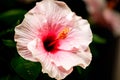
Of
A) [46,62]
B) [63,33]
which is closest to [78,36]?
[63,33]

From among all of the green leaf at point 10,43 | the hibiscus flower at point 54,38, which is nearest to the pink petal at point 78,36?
the hibiscus flower at point 54,38

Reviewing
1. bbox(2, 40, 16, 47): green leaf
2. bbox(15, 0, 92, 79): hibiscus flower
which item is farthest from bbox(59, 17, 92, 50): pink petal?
bbox(2, 40, 16, 47): green leaf

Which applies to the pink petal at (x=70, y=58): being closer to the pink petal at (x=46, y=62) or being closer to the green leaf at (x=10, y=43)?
the pink petal at (x=46, y=62)

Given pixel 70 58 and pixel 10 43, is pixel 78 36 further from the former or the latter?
pixel 10 43

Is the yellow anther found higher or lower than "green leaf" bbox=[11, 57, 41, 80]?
higher

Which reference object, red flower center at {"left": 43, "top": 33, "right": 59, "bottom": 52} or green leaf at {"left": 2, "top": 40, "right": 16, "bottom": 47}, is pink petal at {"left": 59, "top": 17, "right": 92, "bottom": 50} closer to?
red flower center at {"left": 43, "top": 33, "right": 59, "bottom": 52}

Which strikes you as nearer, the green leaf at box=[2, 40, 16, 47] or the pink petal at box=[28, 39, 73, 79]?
the pink petal at box=[28, 39, 73, 79]
